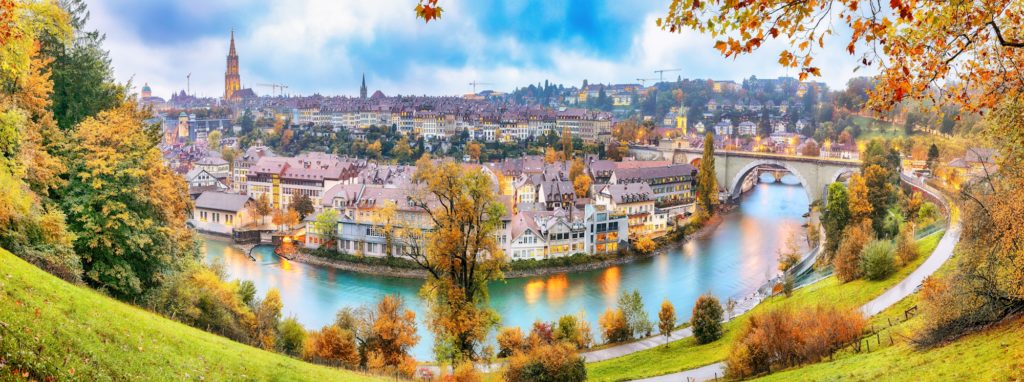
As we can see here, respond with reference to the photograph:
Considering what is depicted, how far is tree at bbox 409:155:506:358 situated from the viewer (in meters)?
8.72

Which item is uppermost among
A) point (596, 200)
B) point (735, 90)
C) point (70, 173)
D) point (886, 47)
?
point (735, 90)

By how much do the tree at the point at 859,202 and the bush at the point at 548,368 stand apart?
13541 mm

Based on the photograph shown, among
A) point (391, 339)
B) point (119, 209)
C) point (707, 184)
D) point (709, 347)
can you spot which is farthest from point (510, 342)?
point (707, 184)

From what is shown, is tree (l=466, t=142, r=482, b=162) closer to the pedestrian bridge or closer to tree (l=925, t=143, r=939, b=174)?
the pedestrian bridge

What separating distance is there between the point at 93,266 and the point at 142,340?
11.7 feet

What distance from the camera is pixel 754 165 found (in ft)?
121

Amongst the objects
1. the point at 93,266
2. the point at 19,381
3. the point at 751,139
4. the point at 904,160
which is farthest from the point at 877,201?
the point at 751,139

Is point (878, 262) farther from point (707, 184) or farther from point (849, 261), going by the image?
point (707, 184)

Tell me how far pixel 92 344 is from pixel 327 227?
18415mm

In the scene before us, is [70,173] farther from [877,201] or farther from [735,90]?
[735,90]

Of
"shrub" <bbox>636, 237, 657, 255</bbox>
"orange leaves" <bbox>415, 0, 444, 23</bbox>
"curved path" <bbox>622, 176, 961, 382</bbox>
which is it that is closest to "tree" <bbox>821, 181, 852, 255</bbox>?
"curved path" <bbox>622, 176, 961, 382</bbox>

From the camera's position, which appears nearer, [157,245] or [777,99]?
[157,245]

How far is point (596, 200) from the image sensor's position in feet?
91.3

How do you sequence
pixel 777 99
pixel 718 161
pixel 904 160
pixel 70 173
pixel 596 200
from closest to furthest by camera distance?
pixel 70 173, pixel 596 200, pixel 904 160, pixel 718 161, pixel 777 99
